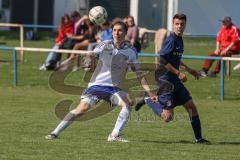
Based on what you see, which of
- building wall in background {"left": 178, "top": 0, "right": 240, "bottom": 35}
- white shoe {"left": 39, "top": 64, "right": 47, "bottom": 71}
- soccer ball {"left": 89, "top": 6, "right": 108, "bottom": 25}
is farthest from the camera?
building wall in background {"left": 178, "top": 0, "right": 240, "bottom": 35}

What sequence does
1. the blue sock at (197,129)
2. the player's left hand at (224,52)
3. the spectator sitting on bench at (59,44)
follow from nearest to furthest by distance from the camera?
the blue sock at (197,129) < the player's left hand at (224,52) < the spectator sitting on bench at (59,44)

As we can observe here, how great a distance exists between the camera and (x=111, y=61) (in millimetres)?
10820

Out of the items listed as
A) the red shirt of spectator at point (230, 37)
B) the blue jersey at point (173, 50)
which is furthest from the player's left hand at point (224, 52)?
the blue jersey at point (173, 50)

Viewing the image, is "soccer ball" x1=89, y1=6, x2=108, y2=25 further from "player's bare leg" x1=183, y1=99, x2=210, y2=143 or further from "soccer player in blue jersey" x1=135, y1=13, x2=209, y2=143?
"player's bare leg" x1=183, y1=99, x2=210, y2=143

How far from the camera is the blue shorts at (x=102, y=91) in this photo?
10.6 meters

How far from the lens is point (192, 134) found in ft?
39.6

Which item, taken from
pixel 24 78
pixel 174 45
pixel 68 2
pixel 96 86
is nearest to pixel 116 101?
pixel 96 86

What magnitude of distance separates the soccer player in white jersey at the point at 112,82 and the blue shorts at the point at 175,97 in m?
0.49

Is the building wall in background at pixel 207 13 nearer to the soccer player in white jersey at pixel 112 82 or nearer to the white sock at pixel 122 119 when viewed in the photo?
the soccer player in white jersey at pixel 112 82

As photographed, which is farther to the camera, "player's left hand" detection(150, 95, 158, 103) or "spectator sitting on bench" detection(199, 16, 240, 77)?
"spectator sitting on bench" detection(199, 16, 240, 77)

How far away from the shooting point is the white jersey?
35.2 ft

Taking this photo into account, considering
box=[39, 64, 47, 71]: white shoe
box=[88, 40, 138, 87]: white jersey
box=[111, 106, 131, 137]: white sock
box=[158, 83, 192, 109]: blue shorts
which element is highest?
box=[88, 40, 138, 87]: white jersey

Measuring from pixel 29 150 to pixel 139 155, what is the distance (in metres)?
1.31

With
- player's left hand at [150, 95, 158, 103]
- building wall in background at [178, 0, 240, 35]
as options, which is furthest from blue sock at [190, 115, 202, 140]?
building wall in background at [178, 0, 240, 35]
